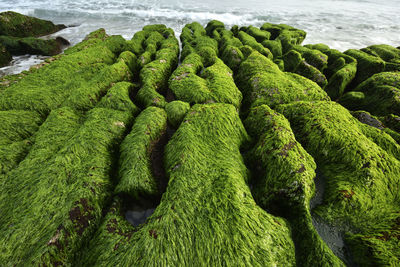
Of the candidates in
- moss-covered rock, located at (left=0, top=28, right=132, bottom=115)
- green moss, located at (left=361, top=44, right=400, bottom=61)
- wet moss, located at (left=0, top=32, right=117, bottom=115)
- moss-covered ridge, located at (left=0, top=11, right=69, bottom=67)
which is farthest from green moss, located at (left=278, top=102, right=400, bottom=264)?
moss-covered ridge, located at (left=0, top=11, right=69, bottom=67)

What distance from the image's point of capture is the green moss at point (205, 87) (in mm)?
4121

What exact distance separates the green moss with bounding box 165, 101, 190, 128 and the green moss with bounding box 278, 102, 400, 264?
2.41m

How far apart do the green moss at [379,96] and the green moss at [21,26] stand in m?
15.7

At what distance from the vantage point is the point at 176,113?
3686 millimetres

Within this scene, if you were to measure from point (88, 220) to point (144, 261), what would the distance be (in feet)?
3.33

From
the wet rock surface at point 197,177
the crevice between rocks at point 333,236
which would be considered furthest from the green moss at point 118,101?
the crevice between rocks at point 333,236

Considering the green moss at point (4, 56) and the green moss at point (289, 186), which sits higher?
the green moss at point (4, 56)

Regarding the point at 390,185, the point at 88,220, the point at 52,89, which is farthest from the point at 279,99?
the point at 52,89

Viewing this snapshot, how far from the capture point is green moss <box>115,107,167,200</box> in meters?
2.52

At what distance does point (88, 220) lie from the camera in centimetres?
Answer: 222

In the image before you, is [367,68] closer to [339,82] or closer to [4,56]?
[339,82]

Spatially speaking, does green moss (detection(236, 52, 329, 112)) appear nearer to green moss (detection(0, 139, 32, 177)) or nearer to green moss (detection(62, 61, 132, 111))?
green moss (detection(62, 61, 132, 111))

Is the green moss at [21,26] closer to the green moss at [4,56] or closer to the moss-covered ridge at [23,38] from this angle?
the moss-covered ridge at [23,38]

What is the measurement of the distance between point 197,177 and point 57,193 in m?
2.03
